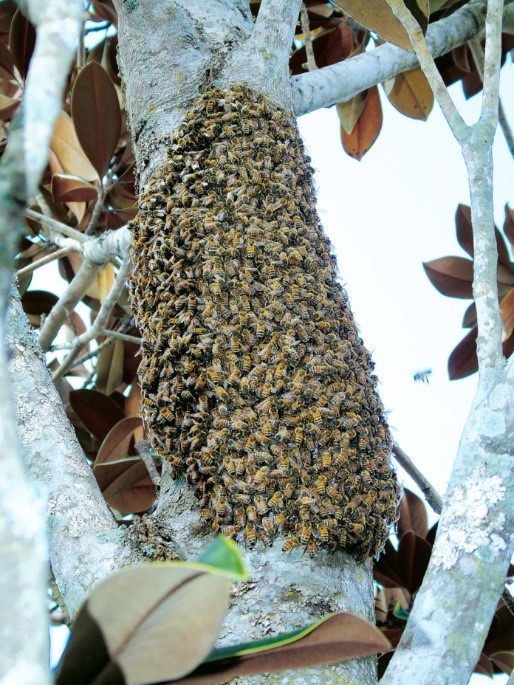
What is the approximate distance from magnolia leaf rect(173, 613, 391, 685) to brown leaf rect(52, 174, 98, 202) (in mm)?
1796

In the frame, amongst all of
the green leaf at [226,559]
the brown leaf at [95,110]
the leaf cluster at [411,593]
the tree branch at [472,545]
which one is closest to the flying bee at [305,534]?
the tree branch at [472,545]

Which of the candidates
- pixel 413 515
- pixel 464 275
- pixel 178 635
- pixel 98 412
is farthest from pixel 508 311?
pixel 178 635

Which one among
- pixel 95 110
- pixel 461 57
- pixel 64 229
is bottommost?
pixel 64 229

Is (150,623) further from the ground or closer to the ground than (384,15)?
closer to the ground

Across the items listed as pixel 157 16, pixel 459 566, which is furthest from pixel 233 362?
pixel 157 16

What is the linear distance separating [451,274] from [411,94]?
2.16 ft

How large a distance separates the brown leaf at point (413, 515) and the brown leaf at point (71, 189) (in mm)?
1280

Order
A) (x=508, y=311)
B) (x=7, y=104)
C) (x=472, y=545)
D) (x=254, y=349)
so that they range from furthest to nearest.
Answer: (x=7, y=104) < (x=508, y=311) < (x=254, y=349) < (x=472, y=545)

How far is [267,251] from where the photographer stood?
112 centimetres

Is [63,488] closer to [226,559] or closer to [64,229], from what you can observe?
[226,559]

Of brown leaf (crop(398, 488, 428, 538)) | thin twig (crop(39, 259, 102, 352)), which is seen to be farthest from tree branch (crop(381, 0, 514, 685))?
brown leaf (crop(398, 488, 428, 538))

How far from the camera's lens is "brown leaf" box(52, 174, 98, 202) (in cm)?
225

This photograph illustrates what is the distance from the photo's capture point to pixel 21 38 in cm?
218

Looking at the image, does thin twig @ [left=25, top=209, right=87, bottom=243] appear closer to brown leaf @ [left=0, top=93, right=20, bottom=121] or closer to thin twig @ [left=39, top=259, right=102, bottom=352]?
thin twig @ [left=39, top=259, right=102, bottom=352]
